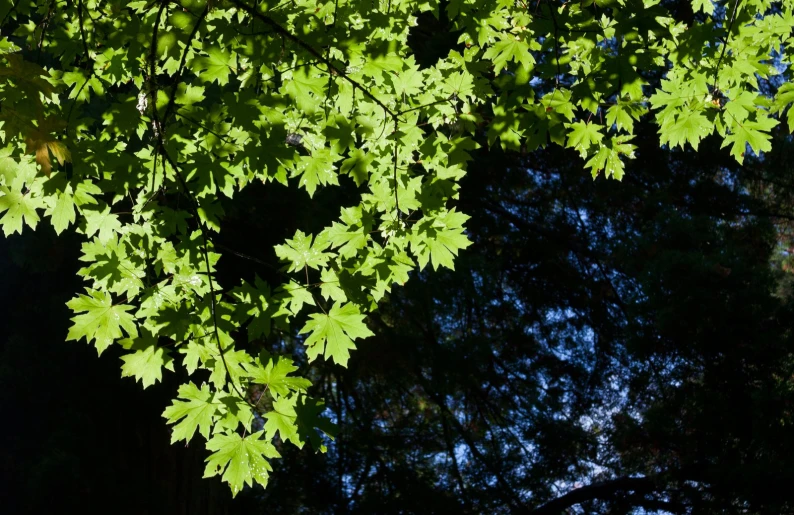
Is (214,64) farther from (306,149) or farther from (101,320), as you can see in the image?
(101,320)

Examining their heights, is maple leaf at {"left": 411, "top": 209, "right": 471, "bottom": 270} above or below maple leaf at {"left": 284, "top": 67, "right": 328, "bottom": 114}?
below

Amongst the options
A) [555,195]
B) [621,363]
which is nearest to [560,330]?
[621,363]

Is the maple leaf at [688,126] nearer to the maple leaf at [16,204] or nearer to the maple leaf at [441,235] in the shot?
the maple leaf at [441,235]

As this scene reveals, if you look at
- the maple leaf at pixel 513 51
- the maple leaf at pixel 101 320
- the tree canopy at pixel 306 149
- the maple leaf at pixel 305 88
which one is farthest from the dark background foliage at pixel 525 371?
the maple leaf at pixel 513 51

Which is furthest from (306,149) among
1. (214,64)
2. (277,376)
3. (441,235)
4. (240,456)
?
(240,456)

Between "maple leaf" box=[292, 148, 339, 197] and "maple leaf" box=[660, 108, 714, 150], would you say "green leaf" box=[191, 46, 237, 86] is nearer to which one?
"maple leaf" box=[292, 148, 339, 197]

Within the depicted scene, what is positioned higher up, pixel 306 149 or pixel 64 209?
pixel 306 149

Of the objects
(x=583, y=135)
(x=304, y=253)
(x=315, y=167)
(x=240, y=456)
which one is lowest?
(x=240, y=456)

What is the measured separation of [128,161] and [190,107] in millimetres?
334

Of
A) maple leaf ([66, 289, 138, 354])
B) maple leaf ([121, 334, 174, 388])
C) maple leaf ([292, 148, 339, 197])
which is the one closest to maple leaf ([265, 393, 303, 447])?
maple leaf ([121, 334, 174, 388])

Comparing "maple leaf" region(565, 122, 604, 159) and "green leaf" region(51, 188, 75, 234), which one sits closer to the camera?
"green leaf" region(51, 188, 75, 234)

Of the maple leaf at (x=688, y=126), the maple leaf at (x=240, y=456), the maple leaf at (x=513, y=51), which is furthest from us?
the maple leaf at (x=688, y=126)

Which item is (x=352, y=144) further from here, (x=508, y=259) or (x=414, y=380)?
(x=508, y=259)

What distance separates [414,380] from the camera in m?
7.16
